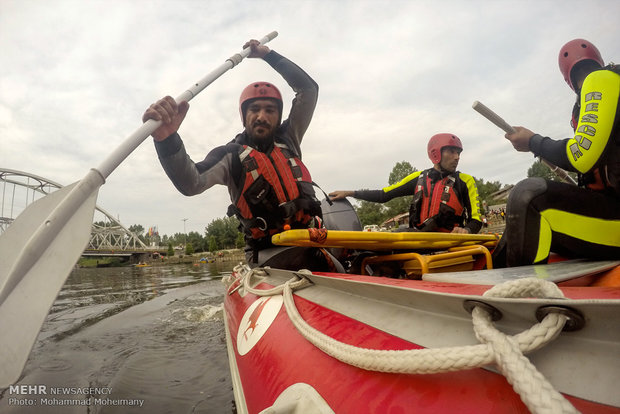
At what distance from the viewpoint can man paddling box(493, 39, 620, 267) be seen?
60.4 inches

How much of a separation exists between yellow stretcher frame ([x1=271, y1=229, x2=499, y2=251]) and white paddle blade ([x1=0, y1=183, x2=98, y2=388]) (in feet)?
3.84

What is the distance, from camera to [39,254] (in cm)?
159

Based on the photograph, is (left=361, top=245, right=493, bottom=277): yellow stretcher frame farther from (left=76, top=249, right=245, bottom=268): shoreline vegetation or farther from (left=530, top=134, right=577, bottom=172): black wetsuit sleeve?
(left=76, top=249, right=245, bottom=268): shoreline vegetation

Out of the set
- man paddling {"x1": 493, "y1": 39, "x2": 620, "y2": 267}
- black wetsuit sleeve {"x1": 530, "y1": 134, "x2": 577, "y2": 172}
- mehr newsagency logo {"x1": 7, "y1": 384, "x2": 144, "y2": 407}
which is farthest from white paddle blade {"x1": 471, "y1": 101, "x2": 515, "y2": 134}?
mehr newsagency logo {"x1": 7, "y1": 384, "x2": 144, "y2": 407}

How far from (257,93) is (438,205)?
289 centimetres

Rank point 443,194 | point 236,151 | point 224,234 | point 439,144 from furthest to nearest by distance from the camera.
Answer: point 224,234 → point 439,144 → point 443,194 → point 236,151

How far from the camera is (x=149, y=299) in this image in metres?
6.76

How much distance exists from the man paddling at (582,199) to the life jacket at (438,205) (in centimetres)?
227

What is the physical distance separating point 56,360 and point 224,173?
101 inches

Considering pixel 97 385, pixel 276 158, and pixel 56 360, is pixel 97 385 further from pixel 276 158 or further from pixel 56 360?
pixel 276 158

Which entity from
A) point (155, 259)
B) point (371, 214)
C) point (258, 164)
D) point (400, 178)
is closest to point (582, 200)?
point (258, 164)

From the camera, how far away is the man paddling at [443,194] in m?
4.11

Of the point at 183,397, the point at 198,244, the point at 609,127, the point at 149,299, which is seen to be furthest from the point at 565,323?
the point at 198,244

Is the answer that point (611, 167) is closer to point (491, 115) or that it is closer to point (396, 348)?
point (491, 115)
